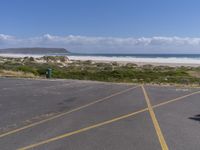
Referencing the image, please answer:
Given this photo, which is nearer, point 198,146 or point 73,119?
point 198,146

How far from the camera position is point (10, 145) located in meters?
6.10

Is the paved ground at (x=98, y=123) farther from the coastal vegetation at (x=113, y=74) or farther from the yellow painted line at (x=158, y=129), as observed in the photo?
the coastal vegetation at (x=113, y=74)

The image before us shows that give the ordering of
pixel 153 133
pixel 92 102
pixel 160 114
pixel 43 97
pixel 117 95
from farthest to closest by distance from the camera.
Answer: pixel 117 95
pixel 43 97
pixel 92 102
pixel 160 114
pixel 153 133

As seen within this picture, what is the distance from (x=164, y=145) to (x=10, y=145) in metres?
3.26

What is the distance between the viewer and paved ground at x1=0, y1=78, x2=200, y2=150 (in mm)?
6289

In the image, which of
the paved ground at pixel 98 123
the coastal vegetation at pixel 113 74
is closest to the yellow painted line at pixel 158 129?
the paved ground at pixel 98 123

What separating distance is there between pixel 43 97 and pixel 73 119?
15.5 ft

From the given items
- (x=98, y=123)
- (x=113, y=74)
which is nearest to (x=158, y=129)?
(x=98, y=123)

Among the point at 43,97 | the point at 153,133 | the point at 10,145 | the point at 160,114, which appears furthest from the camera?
the point at 43,97

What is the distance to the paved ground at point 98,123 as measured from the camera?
6289mm

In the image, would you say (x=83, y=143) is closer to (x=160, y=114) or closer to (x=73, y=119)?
(x=73, y=119)

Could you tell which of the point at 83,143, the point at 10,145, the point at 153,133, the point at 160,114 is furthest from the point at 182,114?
the point at 10,145

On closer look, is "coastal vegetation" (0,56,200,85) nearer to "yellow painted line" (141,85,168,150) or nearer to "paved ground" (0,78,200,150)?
"paved ground" (0,78,200,150)

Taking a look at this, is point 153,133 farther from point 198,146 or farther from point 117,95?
point 117,95
